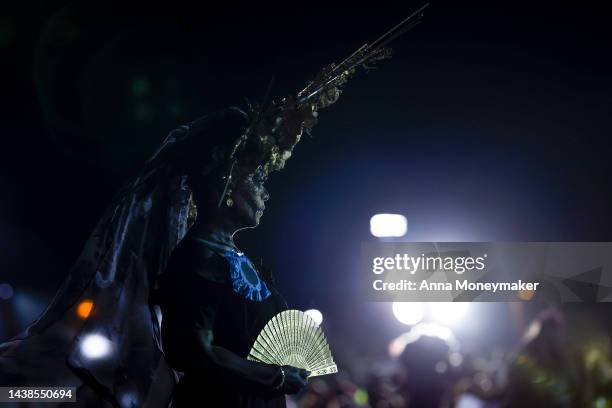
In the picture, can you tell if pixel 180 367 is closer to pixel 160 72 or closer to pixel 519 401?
pixel 519 401

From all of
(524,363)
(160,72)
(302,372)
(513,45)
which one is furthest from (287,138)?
(513,45)

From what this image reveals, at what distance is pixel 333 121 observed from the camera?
4367 mm

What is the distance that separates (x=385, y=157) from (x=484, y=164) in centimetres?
64

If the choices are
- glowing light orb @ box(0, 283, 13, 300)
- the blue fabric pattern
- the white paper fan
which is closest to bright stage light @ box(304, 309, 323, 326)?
the white paper fan

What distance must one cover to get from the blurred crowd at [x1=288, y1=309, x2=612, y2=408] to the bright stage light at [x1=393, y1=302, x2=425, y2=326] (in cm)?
7

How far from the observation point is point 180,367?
8.55 ft

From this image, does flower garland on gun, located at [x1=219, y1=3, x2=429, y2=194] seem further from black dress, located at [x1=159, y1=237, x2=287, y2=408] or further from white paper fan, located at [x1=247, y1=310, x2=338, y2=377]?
white paper fan, located at [x1=247, y1=310, x2=338, y2=377]

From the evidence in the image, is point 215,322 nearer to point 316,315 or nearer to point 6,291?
point 316,315

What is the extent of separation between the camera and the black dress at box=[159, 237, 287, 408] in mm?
2555

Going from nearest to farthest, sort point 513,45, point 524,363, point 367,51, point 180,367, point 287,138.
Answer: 1. point 180,367
2. point 287,138
3. point 524,363
4. point 367,51
5. point 513,45

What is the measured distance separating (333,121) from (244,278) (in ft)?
6.04

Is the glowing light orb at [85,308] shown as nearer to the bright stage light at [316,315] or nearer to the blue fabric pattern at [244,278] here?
the blue fabric pattern at [244,278]

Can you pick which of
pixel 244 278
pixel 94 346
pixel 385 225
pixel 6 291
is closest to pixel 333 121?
pixel 385 225

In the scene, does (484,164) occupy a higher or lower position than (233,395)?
higher
